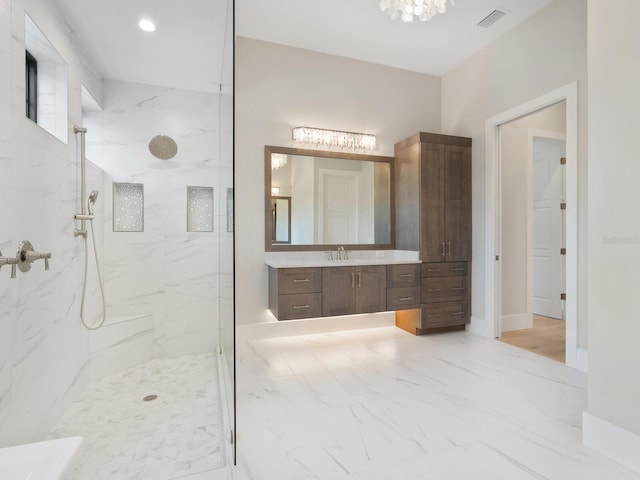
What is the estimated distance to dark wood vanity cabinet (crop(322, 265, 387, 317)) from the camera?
3096 millimetres

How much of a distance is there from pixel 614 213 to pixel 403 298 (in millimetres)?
2065

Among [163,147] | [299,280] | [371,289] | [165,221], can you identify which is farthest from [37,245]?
[371,289]

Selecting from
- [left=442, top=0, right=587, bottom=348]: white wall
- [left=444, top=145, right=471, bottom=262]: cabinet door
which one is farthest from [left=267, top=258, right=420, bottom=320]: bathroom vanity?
[left=442, top=0, right=587, bottom=348]: white wall

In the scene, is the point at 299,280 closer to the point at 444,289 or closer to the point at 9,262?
the point at 444,289

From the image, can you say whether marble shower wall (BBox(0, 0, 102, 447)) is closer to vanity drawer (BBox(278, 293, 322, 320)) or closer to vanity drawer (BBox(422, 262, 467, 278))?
vanity drawer (BBox(278, 293, 322, 320))

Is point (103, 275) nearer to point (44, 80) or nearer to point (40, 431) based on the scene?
point (40, 431)

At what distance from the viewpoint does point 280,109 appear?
3389 mm

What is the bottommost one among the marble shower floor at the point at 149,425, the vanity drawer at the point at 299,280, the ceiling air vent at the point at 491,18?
the marble shower floor at the point at 149,425

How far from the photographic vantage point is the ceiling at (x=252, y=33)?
6.93ft

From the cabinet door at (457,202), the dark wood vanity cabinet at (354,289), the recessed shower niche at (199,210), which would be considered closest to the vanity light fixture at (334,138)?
the cabinet door at (457,202)

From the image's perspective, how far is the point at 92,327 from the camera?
2.28 metres

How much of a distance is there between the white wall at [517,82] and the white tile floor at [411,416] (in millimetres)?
890

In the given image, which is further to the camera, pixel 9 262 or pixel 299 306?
pixel 299 306

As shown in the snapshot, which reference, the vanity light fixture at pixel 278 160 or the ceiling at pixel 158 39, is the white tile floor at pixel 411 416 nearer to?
the vanity light fixture at pixel 278 160
